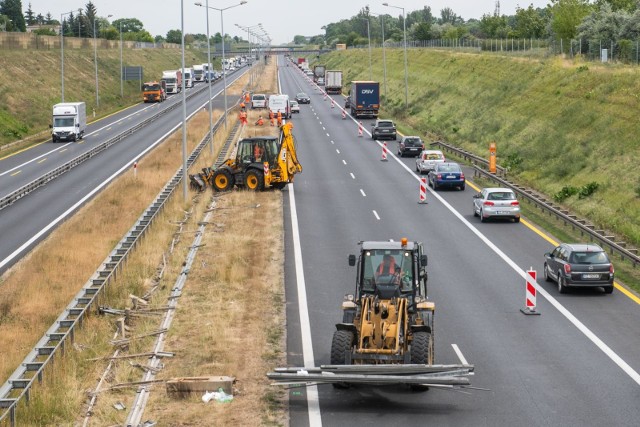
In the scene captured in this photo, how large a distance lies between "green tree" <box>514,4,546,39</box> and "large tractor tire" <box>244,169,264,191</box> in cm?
9714

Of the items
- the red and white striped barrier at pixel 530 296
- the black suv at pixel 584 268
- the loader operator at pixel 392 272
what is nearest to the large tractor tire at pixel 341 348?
the loader operator at pixel 392 272

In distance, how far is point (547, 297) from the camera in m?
29.7

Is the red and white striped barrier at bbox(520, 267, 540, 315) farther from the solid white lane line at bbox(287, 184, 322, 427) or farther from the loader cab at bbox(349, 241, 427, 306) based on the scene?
the loader cab at bbox(349, 241, 427, 306)

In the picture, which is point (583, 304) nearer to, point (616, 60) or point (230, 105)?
point (616, 60)

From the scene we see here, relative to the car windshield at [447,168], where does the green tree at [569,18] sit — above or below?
above

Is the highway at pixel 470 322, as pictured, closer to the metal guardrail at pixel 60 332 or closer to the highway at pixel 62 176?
the metal guardrail at pixel 60 332

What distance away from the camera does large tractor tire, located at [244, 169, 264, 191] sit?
50.4m

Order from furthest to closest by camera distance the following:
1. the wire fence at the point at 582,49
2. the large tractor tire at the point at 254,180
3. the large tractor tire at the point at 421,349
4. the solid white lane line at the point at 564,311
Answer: the wire fence at the point at 582,49 → the large tractor tire at the point at 254,180 → the solid white lane line at the point at 564,311 → the large tractor tire at the point at 421,349

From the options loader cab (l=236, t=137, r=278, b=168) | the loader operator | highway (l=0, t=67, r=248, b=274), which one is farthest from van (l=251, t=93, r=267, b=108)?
the loader operator

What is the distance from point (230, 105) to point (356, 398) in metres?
97.4

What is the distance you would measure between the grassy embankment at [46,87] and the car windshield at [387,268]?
63548 mm

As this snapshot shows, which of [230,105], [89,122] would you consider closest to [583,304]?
[89,122]

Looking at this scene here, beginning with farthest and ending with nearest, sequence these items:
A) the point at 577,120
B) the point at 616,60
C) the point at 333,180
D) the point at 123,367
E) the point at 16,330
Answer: the point at 616,60, the point at 577,120, the point at 333,180, the point at 16,330, the point at 123,367

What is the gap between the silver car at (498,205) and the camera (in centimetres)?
4203
